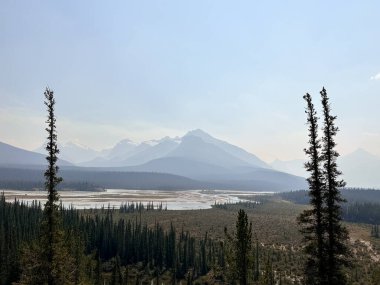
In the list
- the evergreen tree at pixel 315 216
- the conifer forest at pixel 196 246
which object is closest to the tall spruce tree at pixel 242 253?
the conifer forest at pixel 196 246

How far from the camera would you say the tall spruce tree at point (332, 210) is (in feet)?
86.5

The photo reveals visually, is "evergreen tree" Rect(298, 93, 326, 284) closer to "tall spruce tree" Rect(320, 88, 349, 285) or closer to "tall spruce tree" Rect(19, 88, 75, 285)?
"tall spruce tree" Rect(320, 88, 349, 285)

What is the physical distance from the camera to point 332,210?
87.9ft

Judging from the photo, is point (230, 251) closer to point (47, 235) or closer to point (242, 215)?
point (242, 215)

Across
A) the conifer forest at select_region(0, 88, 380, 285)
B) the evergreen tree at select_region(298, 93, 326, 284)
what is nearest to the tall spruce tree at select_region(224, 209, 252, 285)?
the conifer forest at select_region(0, 88, 380, 285)

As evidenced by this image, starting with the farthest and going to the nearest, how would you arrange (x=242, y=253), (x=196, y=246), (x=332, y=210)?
(x=196, y=246)
(x=242, y=253)
(x=332, y=210)

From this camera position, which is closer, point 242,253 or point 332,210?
point 332,210

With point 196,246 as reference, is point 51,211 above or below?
above

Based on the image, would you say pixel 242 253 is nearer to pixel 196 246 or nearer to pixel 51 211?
pixel 51 211

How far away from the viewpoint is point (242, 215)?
3641 cm

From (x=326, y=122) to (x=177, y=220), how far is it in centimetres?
16546

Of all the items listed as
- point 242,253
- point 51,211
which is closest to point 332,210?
point 242,253

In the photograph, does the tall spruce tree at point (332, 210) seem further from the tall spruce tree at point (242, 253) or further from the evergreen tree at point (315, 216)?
the tall spruce tree at point (242, 253)

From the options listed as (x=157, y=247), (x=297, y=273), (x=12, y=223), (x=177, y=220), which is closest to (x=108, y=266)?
(x=157, y=247)
